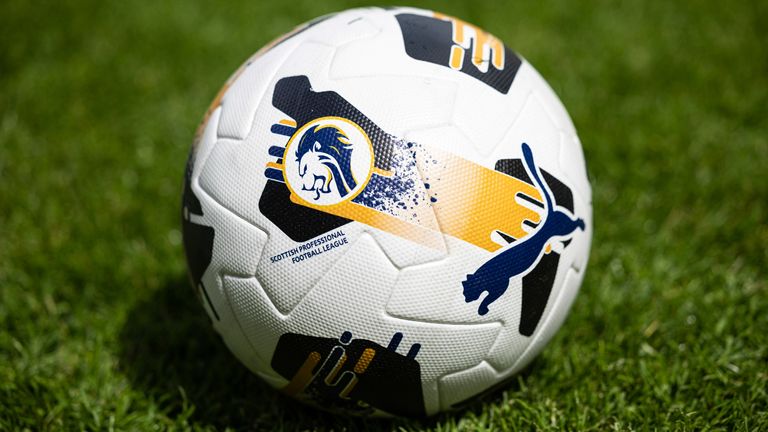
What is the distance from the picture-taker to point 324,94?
206 cm

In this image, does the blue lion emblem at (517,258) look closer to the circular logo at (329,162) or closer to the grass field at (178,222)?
the circular logo at (329,162)

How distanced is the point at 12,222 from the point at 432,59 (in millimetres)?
2504

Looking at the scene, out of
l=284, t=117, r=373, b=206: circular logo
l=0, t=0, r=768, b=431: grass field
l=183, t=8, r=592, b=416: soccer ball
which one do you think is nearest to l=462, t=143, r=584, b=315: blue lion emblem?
l=183, t=8, r=592, b=416: soccer ball

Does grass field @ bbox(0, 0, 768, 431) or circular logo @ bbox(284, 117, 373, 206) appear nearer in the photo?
circular logo @ bbox(284, 117, 373, 206)

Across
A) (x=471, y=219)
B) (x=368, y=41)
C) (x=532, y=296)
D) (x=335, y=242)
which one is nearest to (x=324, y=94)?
(x=368, y=41)

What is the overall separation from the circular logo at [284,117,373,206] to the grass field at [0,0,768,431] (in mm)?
959

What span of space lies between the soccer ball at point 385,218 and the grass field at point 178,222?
1.39ft

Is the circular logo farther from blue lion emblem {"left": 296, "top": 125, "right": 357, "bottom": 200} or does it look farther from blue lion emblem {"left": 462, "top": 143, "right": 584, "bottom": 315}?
blue lion emblem {"left": 462, "top": 143, "right": 584, "bottom": 315}

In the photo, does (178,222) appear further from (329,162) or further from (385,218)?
(385,218)

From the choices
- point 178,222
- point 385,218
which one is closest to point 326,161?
point 385,218

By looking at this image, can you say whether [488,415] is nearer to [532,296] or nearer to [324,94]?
[532,296]

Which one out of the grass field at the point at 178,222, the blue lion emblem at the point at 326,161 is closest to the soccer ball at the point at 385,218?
the blue lion emblem at the point at 326,161

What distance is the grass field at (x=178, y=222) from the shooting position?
2523 millimetres

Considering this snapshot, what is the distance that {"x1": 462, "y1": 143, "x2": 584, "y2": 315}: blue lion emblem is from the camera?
2.00 m
